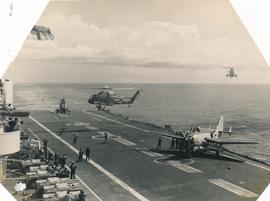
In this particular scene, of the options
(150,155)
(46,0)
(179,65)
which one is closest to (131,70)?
(179,65)

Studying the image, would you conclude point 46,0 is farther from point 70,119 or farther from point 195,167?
point 195,167

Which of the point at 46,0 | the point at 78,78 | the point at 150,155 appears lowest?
the point at 150,155

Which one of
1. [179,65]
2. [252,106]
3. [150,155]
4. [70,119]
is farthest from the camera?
[70,119]

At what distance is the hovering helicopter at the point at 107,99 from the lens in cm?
1410

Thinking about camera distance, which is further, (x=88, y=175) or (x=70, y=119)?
(x=70, y=119)

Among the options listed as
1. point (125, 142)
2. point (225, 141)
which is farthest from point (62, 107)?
point (225, 141)

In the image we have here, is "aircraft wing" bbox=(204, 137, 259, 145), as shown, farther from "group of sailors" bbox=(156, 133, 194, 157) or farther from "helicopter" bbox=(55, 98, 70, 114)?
"helicopter" bbox=(55, 98, 70, 114)

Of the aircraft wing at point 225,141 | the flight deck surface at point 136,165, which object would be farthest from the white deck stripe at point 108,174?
the aircraft wing at point 225,141

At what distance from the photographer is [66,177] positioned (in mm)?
13641

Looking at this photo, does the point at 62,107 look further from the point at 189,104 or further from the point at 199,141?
the point at 199,141

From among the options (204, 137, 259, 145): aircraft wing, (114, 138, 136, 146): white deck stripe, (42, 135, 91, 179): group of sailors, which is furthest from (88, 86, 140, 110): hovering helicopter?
(204, 137, 259, 145): aircraft wing

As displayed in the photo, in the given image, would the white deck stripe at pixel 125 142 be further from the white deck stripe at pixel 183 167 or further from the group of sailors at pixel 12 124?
the group of sailors at pixel 12 124

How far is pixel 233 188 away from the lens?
12281mm

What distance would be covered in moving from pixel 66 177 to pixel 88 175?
30.3 inches
